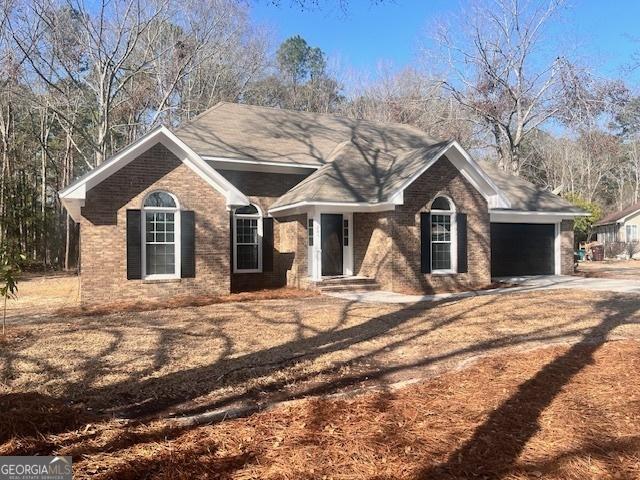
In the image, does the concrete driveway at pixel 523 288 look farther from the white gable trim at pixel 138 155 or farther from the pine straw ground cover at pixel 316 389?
the white gable trim at pixel 138 155

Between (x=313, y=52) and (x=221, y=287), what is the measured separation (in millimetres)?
33434

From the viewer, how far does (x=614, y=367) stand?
5.72 m

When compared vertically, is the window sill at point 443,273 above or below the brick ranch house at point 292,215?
below

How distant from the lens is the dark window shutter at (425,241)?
590 inches

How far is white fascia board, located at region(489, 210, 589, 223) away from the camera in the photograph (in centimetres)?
1822

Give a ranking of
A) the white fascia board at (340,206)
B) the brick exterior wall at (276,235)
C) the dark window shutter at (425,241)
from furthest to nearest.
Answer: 1. the brick exterior wall at (276,235)
2. the dark window shutter at (425,241)
3. the white fascia board at (340,206)

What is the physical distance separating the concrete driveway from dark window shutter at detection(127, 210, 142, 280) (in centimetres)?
515

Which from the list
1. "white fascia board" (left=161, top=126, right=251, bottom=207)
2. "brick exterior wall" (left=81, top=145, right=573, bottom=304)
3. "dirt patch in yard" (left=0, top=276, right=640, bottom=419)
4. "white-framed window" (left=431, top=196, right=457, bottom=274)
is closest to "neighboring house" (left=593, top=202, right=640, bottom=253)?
"white-framed window" (left=431, top=196, right=457, bottom=274)

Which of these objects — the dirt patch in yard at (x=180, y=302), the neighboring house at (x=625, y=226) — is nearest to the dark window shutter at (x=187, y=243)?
the dirt patch in yard at (x=180, y=302)

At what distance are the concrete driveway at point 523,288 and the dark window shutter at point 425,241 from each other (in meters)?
0.97

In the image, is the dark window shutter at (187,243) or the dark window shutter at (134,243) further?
the dark window shutter at (187,243)

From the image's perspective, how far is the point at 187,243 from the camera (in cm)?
1352

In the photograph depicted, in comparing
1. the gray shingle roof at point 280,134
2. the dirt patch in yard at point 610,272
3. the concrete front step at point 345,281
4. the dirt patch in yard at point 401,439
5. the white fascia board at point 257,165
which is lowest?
the dirt patch in yard at point 401,439

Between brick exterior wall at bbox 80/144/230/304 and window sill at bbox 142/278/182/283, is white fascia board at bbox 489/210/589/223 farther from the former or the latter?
window sill at bbox 142/278/182/283
